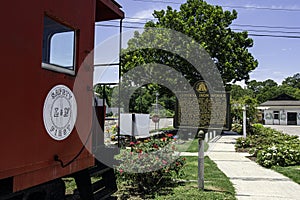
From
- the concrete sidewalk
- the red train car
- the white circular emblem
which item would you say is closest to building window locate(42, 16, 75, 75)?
the red train car

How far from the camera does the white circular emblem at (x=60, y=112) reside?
2.68 m

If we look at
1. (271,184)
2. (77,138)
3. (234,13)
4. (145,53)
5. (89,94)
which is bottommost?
(271,184)

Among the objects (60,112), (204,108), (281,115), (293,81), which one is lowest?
(281,115)

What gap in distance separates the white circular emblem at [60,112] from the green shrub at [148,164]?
2493 mm

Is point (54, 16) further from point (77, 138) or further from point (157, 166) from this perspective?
point (157, 166)

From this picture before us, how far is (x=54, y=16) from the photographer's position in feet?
9.20

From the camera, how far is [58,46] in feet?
9.94

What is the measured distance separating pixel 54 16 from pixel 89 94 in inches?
39.8

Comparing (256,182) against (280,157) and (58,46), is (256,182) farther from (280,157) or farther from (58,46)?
(58,46)

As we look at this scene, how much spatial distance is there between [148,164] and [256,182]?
2946mm

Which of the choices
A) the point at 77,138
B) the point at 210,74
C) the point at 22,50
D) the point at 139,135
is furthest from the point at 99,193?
the point at 210,74

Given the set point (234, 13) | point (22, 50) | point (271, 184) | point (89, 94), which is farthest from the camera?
point (234, 13)

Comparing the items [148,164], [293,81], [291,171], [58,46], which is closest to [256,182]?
[291,171]

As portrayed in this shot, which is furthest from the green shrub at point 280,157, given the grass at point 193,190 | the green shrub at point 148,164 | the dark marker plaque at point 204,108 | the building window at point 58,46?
the building window at point 58,46
